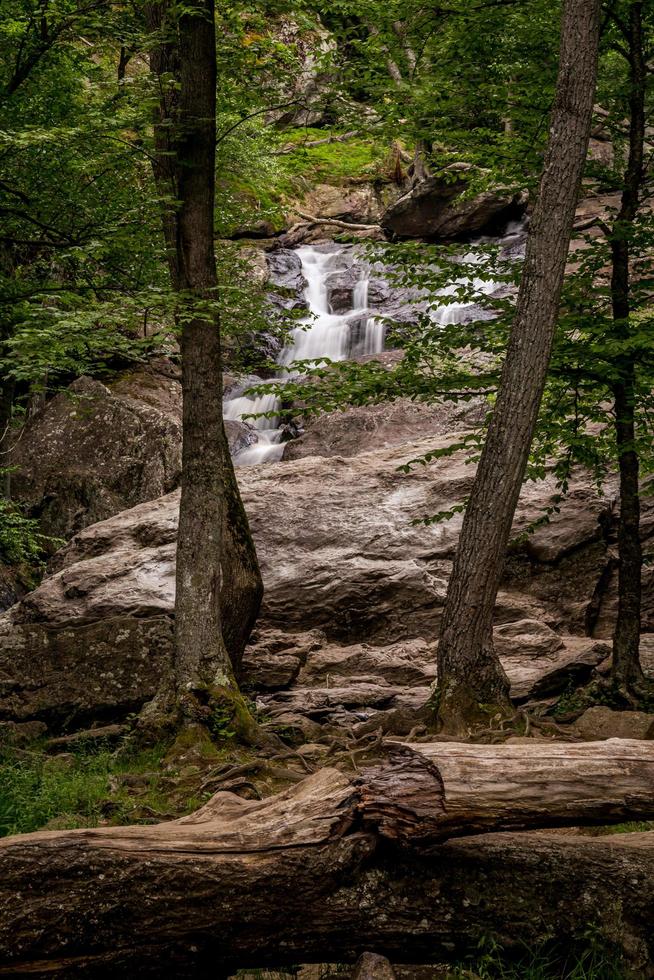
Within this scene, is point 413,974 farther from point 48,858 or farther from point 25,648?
point 25,648

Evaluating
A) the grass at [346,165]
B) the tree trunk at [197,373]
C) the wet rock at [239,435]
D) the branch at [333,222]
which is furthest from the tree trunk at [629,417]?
the grass at [346,165]

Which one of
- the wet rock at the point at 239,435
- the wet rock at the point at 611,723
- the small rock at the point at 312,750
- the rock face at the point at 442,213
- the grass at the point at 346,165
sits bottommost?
the small rock at the point at 312,750

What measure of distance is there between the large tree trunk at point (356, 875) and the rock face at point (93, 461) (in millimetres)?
14146

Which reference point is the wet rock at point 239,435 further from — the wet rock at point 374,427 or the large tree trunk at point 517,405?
the large tree trunk at point 517,405

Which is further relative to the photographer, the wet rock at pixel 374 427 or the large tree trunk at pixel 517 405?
the wet rock at pixel 374 427

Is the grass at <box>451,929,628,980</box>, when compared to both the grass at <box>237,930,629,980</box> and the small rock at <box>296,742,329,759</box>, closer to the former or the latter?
the grass at <box>237,930,629,980</box>

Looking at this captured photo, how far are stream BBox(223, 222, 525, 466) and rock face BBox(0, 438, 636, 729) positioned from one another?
550 centimetres

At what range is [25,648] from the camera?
32.7 ft

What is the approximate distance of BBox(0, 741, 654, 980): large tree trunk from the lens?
366 centimetres

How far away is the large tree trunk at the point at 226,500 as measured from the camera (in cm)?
977

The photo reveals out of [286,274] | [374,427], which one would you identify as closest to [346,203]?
[286,274]

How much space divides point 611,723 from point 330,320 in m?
→ 19.1

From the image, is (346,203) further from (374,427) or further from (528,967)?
(528,967)

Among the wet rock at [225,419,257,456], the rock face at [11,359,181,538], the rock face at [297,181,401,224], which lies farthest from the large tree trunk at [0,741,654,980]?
the rock face at [297,181,401,224]
